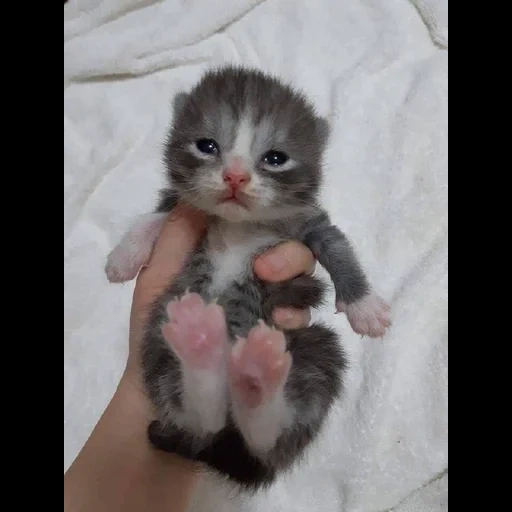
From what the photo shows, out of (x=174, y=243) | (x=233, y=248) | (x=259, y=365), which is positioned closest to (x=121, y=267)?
(x=174, y=243)

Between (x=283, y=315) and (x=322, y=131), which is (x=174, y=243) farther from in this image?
(x=322, y=131)

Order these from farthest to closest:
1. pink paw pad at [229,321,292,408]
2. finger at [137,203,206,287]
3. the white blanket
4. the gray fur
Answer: the white blanket < finger at [137,203,206,287] < the gray fur < pink paw pad at [229,321,292,408]

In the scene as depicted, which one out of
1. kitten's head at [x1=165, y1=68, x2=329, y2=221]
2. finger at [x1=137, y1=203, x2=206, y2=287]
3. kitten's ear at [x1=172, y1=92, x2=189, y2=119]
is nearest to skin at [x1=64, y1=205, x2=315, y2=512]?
finger at [x1=137, y1=203, x2=206, y2=287]

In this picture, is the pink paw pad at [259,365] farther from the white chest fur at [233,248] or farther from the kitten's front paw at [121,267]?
the kitten's front paw at [121,267]

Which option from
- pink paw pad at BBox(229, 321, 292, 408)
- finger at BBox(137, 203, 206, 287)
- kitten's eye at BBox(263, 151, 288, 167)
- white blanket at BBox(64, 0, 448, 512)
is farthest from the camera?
white blanket at BBox(64, 0, 448, 512)

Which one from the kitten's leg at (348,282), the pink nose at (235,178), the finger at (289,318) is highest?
the pink nose at (235,178)

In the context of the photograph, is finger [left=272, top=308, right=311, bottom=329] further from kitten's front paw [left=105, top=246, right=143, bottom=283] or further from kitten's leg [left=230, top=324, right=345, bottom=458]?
kitten's front paw [left=105, top=246, right=143, bottom=283]

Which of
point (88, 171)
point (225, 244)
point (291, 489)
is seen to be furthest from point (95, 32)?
point (291, 489)

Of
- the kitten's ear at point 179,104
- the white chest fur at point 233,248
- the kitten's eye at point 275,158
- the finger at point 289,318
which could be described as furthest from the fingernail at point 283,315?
the kitten's ear at point 179,104

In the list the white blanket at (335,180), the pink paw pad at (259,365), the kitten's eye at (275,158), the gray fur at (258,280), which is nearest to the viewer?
the pink paw pad at (259,365)
